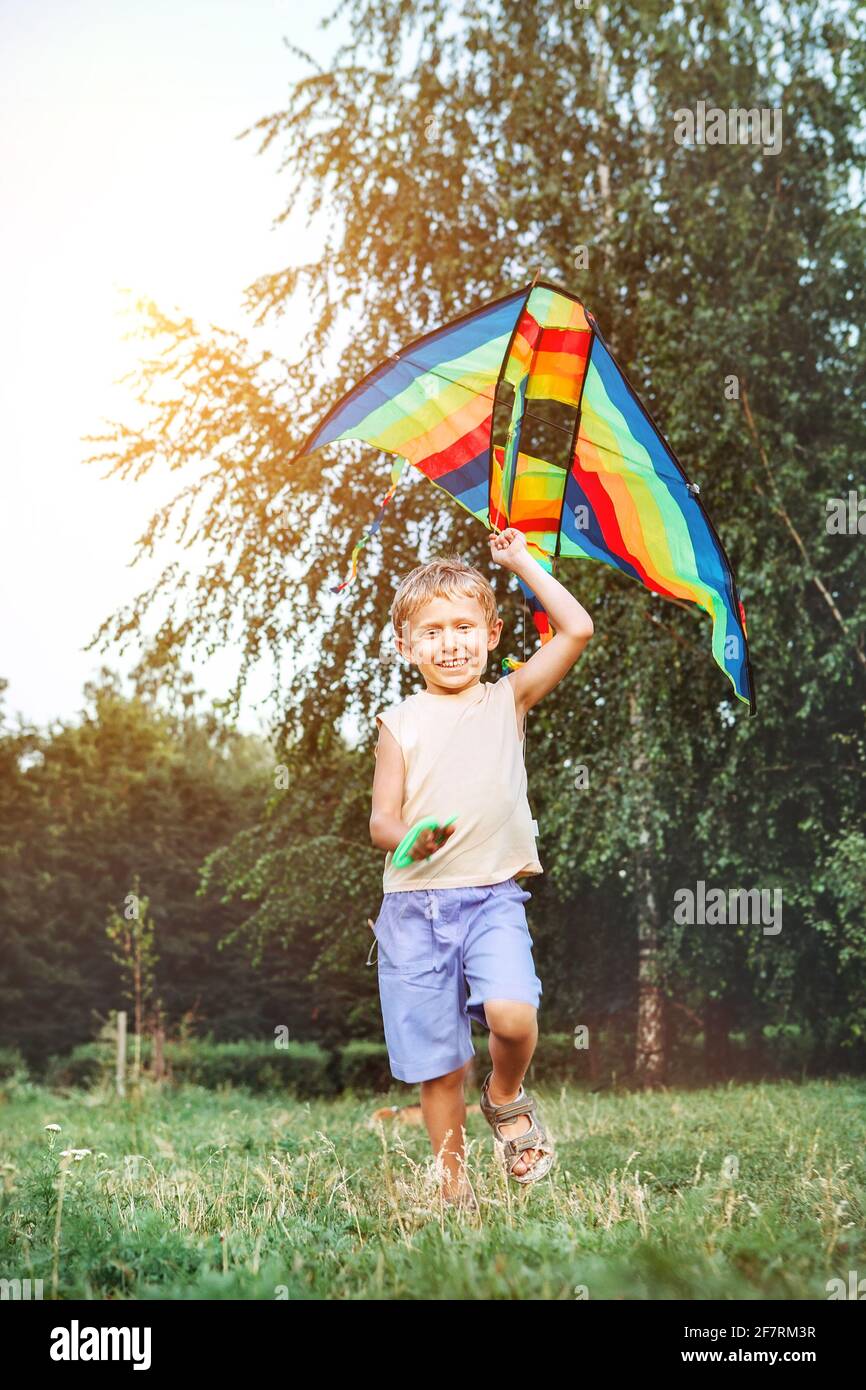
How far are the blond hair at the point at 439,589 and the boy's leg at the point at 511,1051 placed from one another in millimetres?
1068

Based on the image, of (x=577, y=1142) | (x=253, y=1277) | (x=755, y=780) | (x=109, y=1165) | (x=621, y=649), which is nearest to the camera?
(x=253, y=1277)

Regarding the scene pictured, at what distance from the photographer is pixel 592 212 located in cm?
896

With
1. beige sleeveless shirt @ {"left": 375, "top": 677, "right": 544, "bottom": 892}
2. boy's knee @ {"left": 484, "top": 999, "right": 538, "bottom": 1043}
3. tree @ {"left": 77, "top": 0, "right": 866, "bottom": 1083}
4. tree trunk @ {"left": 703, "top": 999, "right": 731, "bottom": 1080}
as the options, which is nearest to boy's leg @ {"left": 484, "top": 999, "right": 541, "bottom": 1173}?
boy's knee @ {"left": 484, "top": 999, "right": 538, "bottom": 1043}

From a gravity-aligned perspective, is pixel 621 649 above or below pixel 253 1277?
above

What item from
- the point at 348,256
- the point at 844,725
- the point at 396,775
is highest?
the point at 348,256

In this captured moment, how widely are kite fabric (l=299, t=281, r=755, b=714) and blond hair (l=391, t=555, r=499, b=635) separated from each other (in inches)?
8.8

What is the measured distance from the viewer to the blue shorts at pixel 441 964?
124 inches

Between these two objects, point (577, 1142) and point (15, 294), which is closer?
point (577, 1142)

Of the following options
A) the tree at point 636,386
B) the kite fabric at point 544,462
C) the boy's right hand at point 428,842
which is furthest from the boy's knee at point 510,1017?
the tree at point 636,386

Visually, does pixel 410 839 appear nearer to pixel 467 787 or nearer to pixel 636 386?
pixel 467 787
